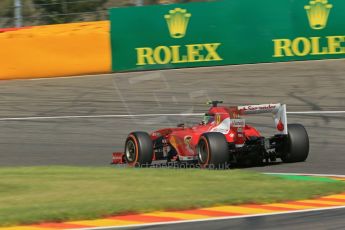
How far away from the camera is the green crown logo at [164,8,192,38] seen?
19406 millimetres

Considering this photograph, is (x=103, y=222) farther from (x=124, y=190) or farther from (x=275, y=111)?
(x=275, y=111)

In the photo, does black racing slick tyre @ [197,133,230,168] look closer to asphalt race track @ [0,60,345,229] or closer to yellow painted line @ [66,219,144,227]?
asphalt race track @ [0,60,345,229]

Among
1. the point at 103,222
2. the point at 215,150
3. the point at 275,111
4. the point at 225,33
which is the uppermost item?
the point at 225,33

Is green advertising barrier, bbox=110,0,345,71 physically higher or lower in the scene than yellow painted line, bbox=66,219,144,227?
higher

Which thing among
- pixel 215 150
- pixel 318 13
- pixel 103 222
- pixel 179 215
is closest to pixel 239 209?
pixel 179 215

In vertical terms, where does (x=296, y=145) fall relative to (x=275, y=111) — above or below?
below

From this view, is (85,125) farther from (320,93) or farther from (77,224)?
(77,224)

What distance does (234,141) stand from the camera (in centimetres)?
1048

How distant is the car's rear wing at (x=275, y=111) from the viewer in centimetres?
1048

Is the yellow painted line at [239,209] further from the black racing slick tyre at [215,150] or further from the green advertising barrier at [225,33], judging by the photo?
the green advertising barrier at [225,33]

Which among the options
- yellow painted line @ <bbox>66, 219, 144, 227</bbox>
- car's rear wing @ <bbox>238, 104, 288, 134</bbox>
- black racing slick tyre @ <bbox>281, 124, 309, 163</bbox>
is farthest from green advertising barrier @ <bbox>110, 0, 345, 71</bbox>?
yellow painted line @ <bbox>66, 219, 144, 227</bbox>

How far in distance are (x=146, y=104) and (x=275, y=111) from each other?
21.0 ft

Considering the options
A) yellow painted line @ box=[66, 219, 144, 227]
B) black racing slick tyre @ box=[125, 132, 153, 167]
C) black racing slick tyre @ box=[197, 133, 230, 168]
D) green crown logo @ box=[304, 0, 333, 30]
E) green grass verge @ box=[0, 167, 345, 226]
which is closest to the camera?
yellow painted line @ box=[66, 219, 144, 227]

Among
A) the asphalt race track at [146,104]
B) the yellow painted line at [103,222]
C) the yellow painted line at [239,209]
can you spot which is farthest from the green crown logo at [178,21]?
the yellow painted line at [103,222]
